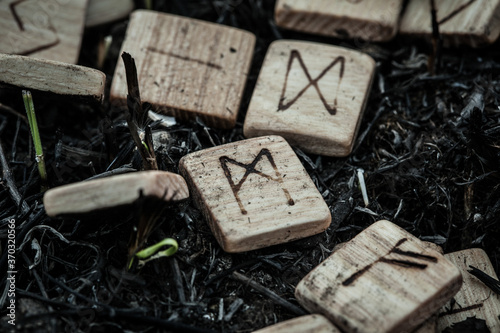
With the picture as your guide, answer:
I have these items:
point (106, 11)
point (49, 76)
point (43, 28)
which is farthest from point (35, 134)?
point (106, 11)

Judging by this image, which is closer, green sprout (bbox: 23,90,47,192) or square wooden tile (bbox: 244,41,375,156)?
green sprout (bbox: 23,90,47,192)

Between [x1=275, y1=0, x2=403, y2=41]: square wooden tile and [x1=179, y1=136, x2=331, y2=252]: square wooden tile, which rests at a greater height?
[x1=275, y1=0, x2=403, y2=41]: square wooden tile

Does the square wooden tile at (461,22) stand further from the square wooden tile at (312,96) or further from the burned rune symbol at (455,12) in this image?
the square wooden tile at (312,96)

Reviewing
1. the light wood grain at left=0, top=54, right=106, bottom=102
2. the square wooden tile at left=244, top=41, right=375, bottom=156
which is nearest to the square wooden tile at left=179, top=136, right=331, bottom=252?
the square wooden tile at left=244, top=41, right=375, bottom=156

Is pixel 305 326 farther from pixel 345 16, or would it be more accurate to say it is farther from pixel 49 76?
pixel 345 16

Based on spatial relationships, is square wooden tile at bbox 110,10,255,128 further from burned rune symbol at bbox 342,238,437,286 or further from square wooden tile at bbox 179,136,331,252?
burned rune symbol at bbox 342,238,437,286

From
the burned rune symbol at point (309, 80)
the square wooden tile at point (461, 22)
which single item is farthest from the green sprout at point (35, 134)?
the square wooden tile at point (461, 22)

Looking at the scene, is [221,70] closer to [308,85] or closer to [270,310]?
[308,85]
